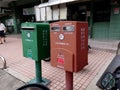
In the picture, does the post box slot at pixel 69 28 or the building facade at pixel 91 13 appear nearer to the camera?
the post box slot at pixel 69 28

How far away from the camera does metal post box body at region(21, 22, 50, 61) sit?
2797mm

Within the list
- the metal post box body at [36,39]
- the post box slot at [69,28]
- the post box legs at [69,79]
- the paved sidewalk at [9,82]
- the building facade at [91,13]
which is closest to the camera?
the post box slot at [69,28]

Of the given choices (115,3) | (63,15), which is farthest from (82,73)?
(115,3)

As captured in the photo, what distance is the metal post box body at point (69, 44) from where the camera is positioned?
2.21 metres

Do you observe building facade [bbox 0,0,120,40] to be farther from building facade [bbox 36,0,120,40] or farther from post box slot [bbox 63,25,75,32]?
post box slot [bbox 63,25,75,32]

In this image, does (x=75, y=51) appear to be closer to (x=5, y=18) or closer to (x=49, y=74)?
(x=49, y=74)

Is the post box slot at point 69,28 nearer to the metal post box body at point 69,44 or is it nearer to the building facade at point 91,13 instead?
the metal post box body at point 69,44

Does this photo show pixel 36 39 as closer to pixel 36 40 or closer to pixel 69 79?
pixel 36 40

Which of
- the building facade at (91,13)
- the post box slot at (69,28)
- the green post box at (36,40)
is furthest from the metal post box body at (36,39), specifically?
the building facade at (91,13)

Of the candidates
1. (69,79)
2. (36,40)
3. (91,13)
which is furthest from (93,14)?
(69,79)

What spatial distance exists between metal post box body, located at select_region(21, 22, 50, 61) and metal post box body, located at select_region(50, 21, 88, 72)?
407 mm

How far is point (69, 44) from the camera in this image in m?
2.27

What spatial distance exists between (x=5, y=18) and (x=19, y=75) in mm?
16313

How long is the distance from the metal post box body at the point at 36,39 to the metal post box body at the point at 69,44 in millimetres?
407
